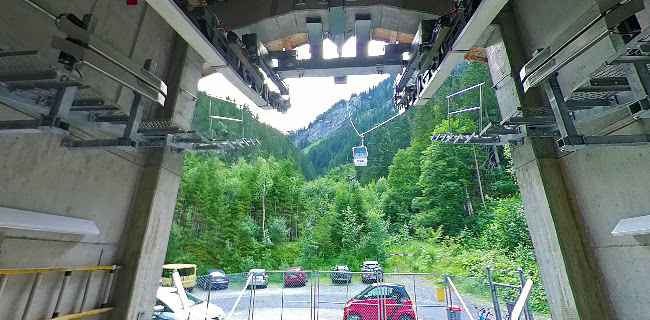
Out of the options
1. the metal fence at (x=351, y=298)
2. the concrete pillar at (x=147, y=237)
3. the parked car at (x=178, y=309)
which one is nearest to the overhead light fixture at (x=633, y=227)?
the metal fence at (x=351, y=298)

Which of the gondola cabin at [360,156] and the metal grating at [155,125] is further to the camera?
the gondola cabin at [360,156]

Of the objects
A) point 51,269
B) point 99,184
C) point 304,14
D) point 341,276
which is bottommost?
point 341,276

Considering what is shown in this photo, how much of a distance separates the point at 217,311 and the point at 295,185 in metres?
27.9

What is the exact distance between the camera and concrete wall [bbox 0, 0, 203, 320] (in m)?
2.63

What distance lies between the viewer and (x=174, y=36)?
194 inches

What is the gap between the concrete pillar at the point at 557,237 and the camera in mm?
3041

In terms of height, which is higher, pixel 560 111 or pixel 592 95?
pixel 592 95

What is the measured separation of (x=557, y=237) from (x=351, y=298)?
239 inches

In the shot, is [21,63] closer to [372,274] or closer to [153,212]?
[153,212]

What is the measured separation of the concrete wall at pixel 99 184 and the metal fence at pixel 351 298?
438cm

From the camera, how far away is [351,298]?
8.12 m

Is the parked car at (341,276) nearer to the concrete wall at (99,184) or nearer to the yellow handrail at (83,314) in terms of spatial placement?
the concrete wall at (99,184)

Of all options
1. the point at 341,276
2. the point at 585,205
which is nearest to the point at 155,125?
the point at 585,205

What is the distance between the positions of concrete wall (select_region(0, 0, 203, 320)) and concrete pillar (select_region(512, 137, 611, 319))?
201 inches
